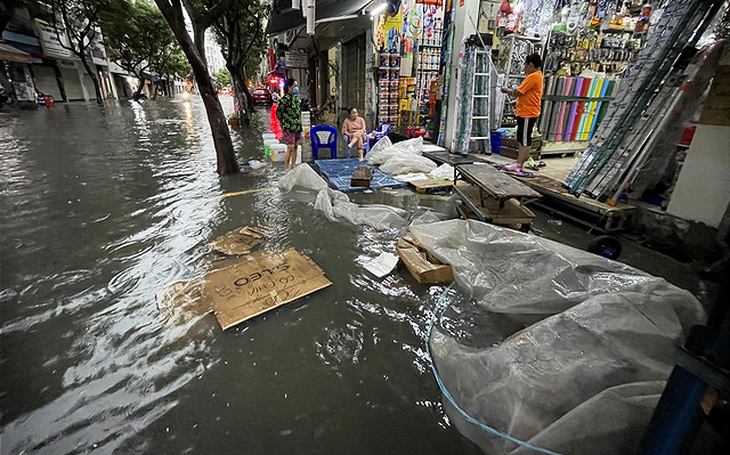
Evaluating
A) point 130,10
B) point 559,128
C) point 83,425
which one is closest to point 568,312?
point 83,425

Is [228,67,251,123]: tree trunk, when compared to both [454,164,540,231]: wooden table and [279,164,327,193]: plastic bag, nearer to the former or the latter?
[279,164,327,193]: plastic bag

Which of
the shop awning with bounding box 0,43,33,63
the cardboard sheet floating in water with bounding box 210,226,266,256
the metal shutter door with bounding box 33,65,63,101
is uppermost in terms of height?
the shop awning with bounding box 0,43,33,63

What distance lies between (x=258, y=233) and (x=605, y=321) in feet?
11.7

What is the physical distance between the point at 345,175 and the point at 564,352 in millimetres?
5497

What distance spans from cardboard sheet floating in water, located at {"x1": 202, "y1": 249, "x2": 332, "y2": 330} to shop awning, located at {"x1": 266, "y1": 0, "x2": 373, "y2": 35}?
21.7 ft

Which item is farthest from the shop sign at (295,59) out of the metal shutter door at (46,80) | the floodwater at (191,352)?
the metal shutter door at (46,80)

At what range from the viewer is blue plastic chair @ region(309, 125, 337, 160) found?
8031 mm

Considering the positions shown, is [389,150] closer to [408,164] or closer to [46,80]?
[408,164]

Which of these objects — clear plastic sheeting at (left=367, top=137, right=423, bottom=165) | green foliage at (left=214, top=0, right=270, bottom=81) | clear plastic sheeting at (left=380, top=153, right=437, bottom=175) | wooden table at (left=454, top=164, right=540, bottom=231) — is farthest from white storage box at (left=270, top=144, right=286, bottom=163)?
green foliage at (left=214, top=0, right=270, bottom=81)

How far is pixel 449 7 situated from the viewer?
752cm

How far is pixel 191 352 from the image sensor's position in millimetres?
2236

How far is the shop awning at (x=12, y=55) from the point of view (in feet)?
59.1

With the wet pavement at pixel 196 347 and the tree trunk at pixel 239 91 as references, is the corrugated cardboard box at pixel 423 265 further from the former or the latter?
the tree trunk at pixel 239 91

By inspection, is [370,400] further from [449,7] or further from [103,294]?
[449,7]
